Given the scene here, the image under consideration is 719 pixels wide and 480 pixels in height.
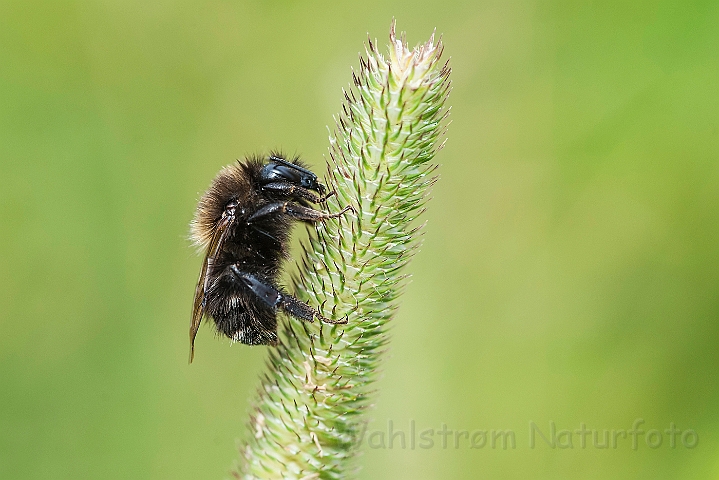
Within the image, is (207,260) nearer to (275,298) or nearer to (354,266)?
(275,298)

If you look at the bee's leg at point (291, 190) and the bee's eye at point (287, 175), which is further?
the bee's eye at point (287, 175)

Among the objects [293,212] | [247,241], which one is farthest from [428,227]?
[293,212]

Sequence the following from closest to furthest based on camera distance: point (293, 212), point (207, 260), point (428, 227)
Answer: point (293, 212)
point (207, 260)
point (428, 227)

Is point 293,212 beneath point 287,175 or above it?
beneath

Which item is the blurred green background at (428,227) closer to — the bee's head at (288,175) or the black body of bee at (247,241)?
the black body of bee at (247,241)

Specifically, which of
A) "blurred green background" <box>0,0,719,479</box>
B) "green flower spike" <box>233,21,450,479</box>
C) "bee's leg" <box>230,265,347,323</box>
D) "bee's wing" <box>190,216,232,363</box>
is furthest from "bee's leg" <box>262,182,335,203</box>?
"blurred green background" <box>0,0,719,479</box>

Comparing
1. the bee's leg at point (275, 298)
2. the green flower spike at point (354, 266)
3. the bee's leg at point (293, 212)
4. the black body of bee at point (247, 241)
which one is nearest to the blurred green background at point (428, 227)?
the green flower spike at point (354, 266)

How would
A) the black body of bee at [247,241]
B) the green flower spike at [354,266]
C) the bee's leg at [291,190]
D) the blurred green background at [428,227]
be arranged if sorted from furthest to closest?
the blurred green background at [428,227], the black body of bee at [247,241], the bee's leg at [291,190], the green flower spike at [354,266]
